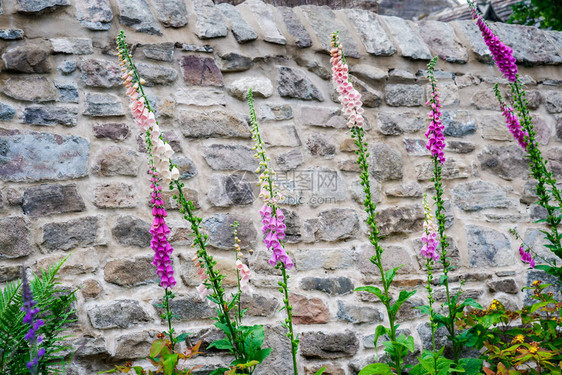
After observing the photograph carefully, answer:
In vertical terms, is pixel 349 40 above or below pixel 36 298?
above

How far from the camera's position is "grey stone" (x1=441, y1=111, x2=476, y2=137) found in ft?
11.5

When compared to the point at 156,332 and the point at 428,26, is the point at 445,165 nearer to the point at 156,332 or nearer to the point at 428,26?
the point at 428,26

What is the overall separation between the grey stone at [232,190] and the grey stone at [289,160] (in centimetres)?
17

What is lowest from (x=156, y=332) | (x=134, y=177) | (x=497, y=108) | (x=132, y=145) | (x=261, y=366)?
(x=261, y=366)

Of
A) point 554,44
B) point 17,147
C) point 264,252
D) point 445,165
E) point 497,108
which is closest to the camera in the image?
point 17,147

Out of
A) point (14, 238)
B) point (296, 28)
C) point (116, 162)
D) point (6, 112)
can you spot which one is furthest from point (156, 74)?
point (14, 238)

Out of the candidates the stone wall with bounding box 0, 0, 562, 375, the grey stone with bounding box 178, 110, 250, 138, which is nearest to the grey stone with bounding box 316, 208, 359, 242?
the stone wall with bounding box 0, 0, 562, 375

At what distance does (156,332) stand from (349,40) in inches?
83.2

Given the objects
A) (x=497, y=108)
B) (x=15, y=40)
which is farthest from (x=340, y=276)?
(x=15, y=40)

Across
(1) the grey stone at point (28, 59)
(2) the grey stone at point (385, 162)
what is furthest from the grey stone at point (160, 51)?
(2) the grey stone at point (385, 162)

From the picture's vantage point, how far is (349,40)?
3379mm

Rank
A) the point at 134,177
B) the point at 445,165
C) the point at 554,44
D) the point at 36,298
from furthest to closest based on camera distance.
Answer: the point at 554,44 → the point at 445,165 → the point at 134,177 → the point at 36,298

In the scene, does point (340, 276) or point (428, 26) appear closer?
point (340, 276)

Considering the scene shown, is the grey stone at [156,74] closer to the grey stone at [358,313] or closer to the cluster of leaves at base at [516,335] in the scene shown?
the grey stone at [358,313]
